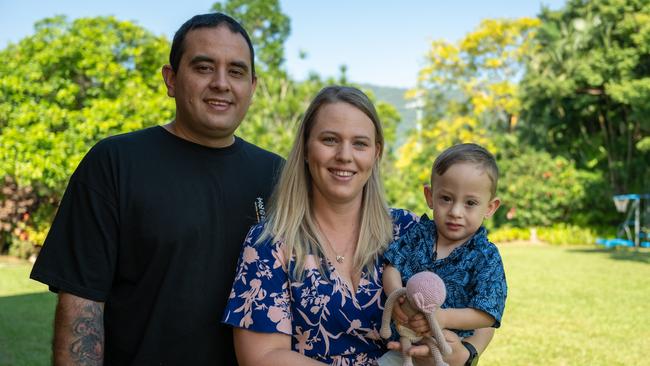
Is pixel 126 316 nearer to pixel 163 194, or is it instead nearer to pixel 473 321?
pixel 163 194

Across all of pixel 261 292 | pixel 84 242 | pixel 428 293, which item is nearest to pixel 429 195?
pixel 428 293

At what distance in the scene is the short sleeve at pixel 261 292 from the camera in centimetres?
218

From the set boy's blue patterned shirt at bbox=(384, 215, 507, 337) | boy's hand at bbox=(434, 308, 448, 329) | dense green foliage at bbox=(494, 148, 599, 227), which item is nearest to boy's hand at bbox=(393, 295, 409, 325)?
boy's hand at bbox=(434, 308, 448, 329)

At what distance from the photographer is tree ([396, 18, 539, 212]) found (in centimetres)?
2588

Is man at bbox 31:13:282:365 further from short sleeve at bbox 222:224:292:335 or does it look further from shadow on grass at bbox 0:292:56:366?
shadow on grass at bbox 0:292:56:366

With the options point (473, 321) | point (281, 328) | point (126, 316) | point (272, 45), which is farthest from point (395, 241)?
point (272, 45)

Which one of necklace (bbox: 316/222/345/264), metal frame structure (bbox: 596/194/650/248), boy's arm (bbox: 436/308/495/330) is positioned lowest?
metal frame structure (bbox: 596/194/650/248)

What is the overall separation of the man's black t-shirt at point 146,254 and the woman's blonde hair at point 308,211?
0.30 m

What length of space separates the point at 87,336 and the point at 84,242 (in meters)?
0.34

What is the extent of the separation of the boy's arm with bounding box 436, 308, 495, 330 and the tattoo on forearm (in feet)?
4.07

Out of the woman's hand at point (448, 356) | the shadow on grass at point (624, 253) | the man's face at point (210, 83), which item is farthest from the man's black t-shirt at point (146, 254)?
the shadow on grass at point (624, 253)

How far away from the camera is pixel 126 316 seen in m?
2.45

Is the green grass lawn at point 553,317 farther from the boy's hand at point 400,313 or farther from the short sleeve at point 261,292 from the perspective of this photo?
the boy's hand at point 400,313

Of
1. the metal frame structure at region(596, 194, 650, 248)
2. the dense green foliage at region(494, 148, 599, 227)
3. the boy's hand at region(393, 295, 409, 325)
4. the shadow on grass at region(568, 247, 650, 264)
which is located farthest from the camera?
the dense green foliage at region(494, 148, 599, 227)
